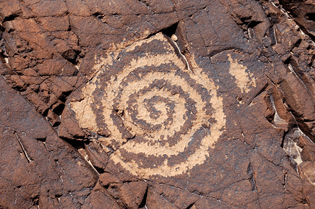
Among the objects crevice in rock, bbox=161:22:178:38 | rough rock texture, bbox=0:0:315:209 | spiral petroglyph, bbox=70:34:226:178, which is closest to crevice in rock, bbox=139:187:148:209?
rough rock texture, bbox=0:0:315:209

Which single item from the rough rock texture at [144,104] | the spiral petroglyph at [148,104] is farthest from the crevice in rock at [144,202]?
the spiral petroglyph at [148,104]

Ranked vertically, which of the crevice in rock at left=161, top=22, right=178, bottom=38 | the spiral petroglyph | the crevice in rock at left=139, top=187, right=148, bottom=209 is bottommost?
the crevice in rock at left=139, top=187, right=148, bottom=209

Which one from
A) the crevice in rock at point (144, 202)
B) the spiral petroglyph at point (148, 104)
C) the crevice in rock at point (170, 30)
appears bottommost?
the crevice in rock at point (144, 202)

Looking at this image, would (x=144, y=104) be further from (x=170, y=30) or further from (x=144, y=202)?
(x=144, y=202)

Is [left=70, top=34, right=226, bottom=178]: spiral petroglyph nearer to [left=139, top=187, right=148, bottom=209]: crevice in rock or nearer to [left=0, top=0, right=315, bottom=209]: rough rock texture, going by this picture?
[left=0, top=0, right=315, bottom=209]: rough rock texture

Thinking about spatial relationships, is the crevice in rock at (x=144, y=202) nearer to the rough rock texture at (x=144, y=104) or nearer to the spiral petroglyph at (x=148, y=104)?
the rough rock texture at (x=144, y=104)

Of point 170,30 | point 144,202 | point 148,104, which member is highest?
point 170,30

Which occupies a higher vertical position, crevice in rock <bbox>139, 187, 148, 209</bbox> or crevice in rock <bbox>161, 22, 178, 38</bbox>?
crevice in rock <bbox>161, 22, 178, 38</bbox>

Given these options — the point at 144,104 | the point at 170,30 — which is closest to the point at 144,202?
the point at 144,104
